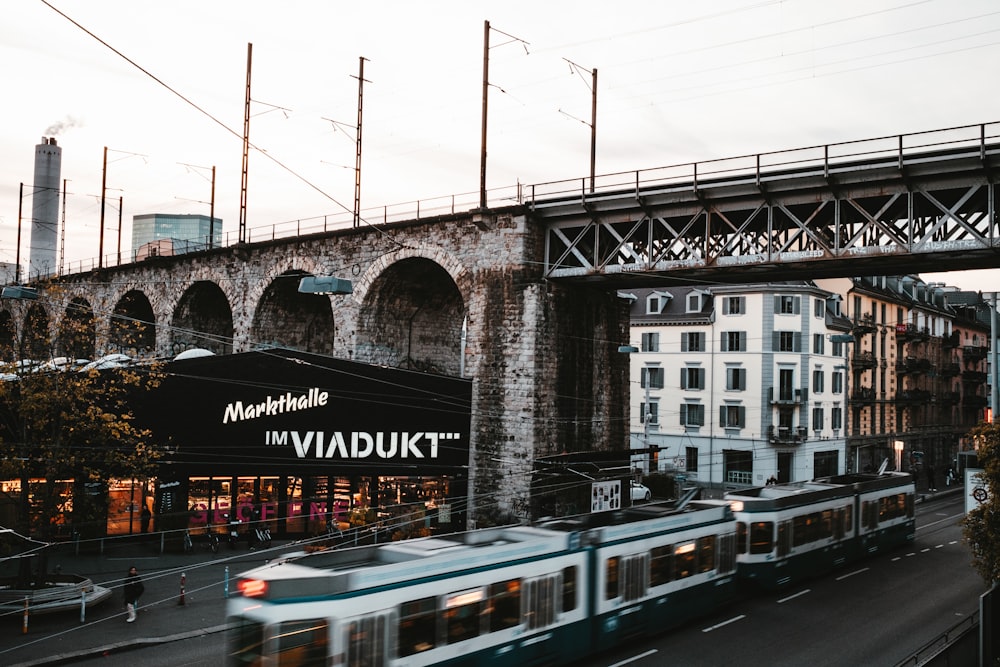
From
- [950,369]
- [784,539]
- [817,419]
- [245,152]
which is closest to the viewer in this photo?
[784,539]

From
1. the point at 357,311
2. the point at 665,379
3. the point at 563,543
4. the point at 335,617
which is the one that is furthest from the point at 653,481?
the point at 335,617

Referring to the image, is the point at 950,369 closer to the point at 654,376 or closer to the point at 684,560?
the point at 654,376

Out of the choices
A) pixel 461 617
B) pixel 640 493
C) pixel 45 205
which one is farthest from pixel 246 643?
pixel 45 205

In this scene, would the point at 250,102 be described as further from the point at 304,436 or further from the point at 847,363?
the point at 847,363

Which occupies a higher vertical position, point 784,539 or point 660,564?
point 660,564

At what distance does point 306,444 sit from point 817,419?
112ft

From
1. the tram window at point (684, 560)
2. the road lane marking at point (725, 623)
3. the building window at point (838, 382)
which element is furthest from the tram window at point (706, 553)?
the building window at point (838, 382)

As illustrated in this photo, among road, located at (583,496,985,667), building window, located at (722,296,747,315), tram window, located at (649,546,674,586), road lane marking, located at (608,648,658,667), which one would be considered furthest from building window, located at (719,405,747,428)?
road lane marking, located at (608,648,658,667)

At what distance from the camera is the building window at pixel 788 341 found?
157 feet

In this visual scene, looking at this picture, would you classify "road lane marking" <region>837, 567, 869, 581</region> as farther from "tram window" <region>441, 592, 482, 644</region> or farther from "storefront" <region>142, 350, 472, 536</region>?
"tram window" <region>441, 592, 482, 644</region>

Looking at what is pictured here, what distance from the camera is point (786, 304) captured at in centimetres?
4809

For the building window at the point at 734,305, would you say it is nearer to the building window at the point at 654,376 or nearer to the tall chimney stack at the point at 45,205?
the building window at the point at 654,376

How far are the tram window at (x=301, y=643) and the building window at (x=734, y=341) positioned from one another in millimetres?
41528

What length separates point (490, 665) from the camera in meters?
13.3
